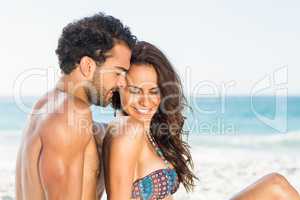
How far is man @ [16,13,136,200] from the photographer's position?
245cm

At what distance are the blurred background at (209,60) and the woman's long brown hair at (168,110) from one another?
7.29m

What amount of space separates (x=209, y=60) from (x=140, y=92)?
11.3 meters

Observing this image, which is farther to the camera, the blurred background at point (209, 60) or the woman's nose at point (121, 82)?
the blurred background at point (209, 60)

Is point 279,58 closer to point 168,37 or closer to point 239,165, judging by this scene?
point 168,37

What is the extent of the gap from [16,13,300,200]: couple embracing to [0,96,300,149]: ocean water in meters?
7.56

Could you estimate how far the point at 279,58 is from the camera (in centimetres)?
1477

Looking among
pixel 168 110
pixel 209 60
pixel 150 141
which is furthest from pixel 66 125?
pixel 209 60

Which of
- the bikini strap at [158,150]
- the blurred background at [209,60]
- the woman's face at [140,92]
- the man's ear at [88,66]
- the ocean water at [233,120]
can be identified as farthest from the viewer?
the blurred background at [209,60]

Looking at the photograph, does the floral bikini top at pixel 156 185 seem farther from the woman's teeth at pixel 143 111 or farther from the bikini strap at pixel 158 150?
the woman's teeth at pixel 143 111

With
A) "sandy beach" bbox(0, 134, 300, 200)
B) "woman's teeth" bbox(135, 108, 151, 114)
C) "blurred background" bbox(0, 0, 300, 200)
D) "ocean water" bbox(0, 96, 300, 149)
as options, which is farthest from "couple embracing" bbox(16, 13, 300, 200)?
"ocean water" bbox(0, 96, 300, 149)

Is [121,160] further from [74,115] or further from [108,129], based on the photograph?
[74,115]

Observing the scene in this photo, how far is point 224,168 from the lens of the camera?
380 inches

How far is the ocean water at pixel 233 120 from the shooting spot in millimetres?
11508

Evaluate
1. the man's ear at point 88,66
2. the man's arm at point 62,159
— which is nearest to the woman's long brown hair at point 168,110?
the man's ear at point 88,66
